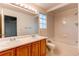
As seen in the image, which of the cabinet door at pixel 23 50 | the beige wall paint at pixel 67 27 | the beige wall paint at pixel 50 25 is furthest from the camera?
the beige wall paint at pixel 67 27

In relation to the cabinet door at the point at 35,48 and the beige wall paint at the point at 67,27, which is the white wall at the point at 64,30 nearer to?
the beige wall paint at the point at 67,27

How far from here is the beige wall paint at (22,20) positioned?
190 centimetres

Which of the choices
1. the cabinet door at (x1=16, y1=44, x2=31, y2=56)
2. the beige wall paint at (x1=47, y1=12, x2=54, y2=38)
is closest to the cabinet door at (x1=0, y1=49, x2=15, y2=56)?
the cabinet door at (x1=16, y1=44, x2=31, y2=56)

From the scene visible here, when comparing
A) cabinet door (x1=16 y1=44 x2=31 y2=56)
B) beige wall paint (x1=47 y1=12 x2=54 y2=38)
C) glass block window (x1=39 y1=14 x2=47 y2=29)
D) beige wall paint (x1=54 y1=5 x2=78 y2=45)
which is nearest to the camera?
cabinet door (x1=16 y1=44 x2=31 y2=56)

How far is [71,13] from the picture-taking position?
290 cm

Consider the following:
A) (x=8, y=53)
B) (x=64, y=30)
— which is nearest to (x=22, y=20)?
(x=8, y=53)

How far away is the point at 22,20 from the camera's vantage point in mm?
2154

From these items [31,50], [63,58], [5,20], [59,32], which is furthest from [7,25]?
[59,32]

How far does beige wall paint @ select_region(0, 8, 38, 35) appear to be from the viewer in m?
1.90

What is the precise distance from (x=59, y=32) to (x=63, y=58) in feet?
7.68

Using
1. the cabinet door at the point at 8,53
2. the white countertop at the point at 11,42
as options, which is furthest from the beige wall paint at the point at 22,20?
the cabinet door at the point at 8,53

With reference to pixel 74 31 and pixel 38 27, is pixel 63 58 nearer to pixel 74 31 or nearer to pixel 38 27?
pixel 38 27

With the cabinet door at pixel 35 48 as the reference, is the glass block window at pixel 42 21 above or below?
Answer: above

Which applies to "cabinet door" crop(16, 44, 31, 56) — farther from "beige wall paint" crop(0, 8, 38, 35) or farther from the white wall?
the white wall
